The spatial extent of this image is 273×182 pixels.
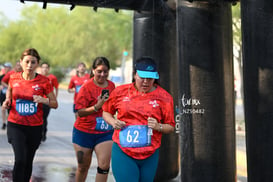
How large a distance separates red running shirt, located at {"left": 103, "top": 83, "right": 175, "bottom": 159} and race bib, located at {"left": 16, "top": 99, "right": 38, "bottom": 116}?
1692 millimetres

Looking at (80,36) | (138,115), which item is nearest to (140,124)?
(138,115)

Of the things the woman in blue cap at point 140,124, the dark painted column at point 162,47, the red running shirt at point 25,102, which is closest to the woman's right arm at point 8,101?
the red running shirt at point 25,102

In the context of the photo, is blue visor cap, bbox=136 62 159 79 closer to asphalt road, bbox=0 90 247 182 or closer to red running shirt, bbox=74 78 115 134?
red running shirt, bbox=74 78 115 134

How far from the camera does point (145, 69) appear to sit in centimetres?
517

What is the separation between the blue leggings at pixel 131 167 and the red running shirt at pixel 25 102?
5.73 feet

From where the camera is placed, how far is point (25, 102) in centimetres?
666

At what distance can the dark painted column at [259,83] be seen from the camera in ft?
20.1

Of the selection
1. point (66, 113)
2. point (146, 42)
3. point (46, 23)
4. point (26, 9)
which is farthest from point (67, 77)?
point (146, 42)

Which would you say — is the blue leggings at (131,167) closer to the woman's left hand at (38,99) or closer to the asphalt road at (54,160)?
the woman's left hand at (38,99)

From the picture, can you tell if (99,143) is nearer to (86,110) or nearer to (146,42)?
(86,110)

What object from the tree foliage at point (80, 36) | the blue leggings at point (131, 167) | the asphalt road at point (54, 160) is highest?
the tree foliage at point (80, 36)

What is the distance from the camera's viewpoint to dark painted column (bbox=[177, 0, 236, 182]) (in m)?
7.14

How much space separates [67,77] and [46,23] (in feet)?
37.5

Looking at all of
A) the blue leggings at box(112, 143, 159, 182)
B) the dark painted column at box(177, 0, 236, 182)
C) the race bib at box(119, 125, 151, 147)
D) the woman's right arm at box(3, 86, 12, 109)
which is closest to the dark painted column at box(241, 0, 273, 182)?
the dark painted column at box(177, 0, 236, 182)
